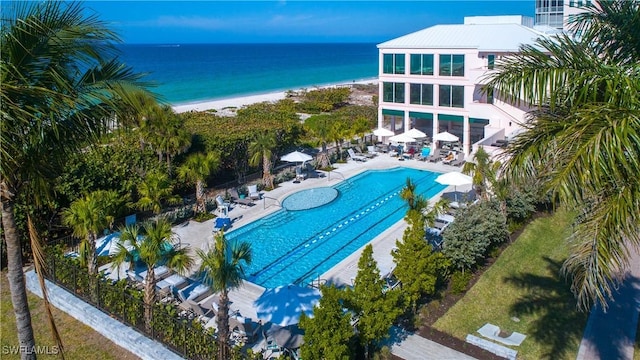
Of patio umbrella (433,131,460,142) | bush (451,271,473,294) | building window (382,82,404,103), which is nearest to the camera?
bush (451,271,473,294)

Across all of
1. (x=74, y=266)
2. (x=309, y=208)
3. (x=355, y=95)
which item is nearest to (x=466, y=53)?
(x=309, y=208)

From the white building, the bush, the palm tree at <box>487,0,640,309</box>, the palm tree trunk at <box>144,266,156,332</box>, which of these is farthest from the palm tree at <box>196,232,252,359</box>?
the white building

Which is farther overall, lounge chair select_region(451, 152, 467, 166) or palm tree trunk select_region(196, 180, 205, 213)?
lounge chair select_region(451, 152, 467, 166)

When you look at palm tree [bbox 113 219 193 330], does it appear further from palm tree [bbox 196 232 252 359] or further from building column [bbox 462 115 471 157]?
building column [bbox 462 115 471 157]

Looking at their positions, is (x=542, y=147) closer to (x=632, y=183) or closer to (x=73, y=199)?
(x=632, y=183)

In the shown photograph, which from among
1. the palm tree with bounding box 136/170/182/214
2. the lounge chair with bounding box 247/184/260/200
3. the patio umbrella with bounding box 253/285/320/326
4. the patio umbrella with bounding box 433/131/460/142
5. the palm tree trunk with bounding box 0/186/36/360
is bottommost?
the lounge chair with bounding box 247/184/260/200

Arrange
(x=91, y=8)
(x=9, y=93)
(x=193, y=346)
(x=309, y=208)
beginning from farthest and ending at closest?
(x=309, y=208) < (x=193, y=346) < (x=91, y=8) < (x=9, y=93)
